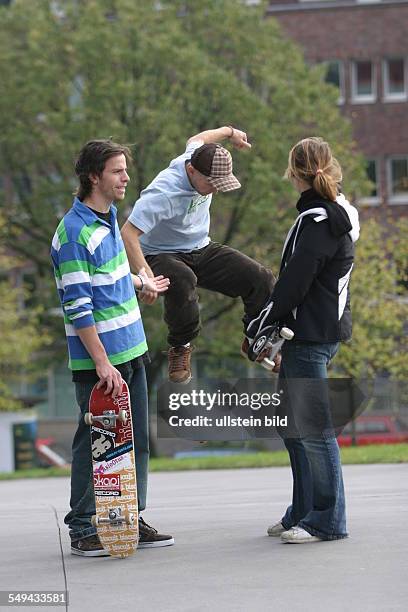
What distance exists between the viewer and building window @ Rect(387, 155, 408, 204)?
53.5m

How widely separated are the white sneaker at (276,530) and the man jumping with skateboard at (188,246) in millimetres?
1002

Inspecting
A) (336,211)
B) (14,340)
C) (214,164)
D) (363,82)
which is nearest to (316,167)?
(336,211)

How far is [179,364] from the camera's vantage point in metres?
8.76

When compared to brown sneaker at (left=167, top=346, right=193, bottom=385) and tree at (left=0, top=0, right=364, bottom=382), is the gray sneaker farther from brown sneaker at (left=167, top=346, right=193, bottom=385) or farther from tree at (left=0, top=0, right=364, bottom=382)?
tree at (left=0, top=0, right=364, bottom=382)

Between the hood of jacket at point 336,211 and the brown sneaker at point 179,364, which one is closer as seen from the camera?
the hood of jacket at point 336,211

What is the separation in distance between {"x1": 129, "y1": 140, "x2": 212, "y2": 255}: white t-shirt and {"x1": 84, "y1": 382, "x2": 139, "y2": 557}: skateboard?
1.26 meters

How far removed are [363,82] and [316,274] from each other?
47741mm

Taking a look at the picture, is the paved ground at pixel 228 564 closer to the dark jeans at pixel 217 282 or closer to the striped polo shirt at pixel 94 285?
the striped polo shirt at pixel 94 285

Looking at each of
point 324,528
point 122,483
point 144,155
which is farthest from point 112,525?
point 144,155

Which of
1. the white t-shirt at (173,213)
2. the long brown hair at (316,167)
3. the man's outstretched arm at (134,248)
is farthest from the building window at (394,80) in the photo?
the long brown hair at (316,167)

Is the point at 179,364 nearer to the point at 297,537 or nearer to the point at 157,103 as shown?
the point at 297,537

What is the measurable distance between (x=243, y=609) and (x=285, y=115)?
3385 cm

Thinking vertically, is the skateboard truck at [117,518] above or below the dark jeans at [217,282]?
below

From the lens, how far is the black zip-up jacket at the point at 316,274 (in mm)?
7336
